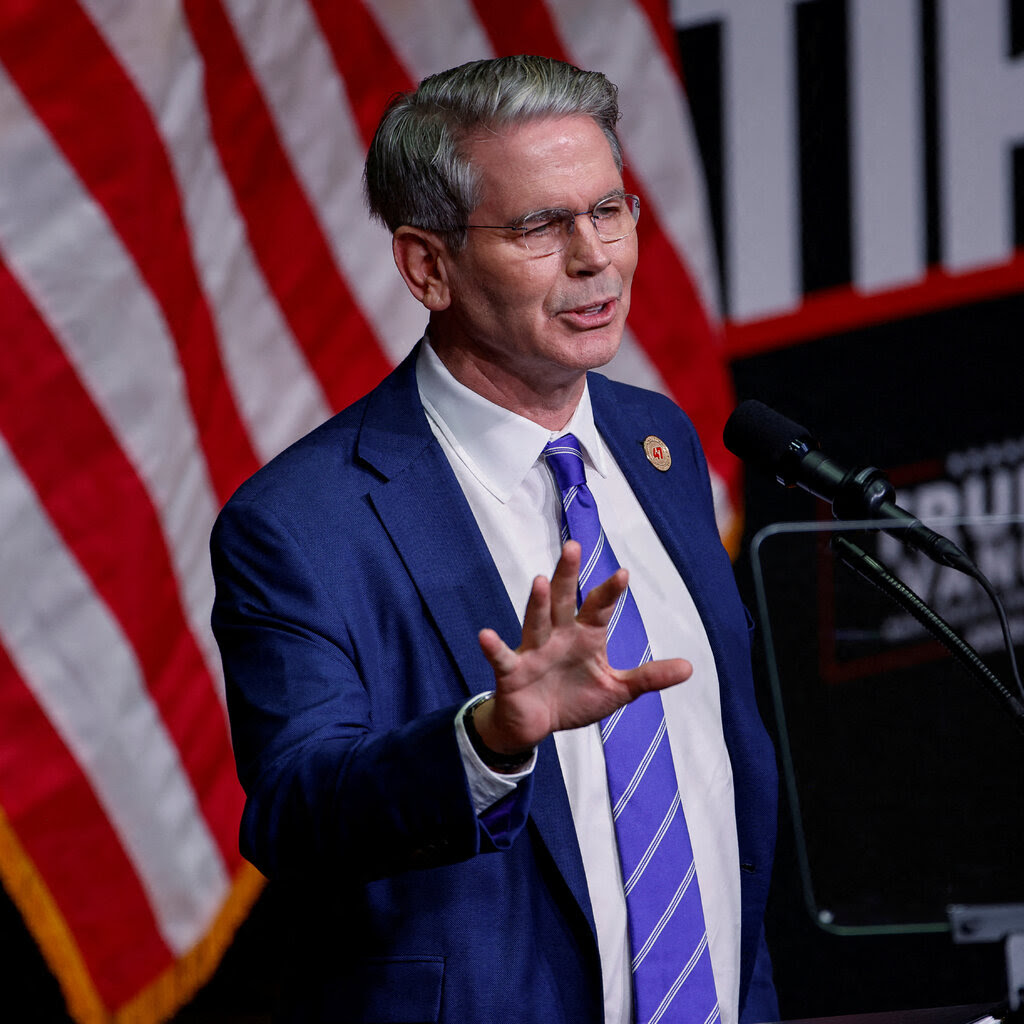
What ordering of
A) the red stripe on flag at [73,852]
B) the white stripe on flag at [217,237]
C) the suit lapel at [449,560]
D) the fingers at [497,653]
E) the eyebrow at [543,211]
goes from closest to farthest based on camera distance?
the fingers at [497,653]
the suit lapel at [449,560]
the eyebrow at [543,211]
the red stripe on flag at [73,852]
the white stripe on flag at [217,237]

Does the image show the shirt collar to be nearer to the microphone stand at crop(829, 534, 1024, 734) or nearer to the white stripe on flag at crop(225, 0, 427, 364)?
the microphone stand at crop(829, 534, 1024, 734)

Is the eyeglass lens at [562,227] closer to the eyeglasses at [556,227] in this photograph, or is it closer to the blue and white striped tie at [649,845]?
the eyeglasses at [556,227]

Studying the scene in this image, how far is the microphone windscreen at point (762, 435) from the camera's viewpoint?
4.32 ft

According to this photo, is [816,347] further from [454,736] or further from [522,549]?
[454,736]

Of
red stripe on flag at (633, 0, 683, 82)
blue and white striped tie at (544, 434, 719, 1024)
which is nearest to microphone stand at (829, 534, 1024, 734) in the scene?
blue and white striped tie at (544, 434, 719, 1024)

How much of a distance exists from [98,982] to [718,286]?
1.91 m

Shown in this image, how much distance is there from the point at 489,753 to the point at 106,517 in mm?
1473

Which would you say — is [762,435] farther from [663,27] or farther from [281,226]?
[663,27]

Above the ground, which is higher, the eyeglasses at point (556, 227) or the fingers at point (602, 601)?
the eyeglasses at point (556, 227)

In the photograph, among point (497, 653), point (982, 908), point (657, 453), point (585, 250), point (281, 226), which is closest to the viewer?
point (497, 653)

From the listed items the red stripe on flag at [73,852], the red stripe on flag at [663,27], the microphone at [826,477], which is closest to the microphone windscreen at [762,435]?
the microphone at [826,477]

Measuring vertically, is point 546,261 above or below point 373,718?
above

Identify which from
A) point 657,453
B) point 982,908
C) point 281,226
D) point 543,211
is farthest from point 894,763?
point 281,226

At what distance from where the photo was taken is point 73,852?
2309 millimetres
